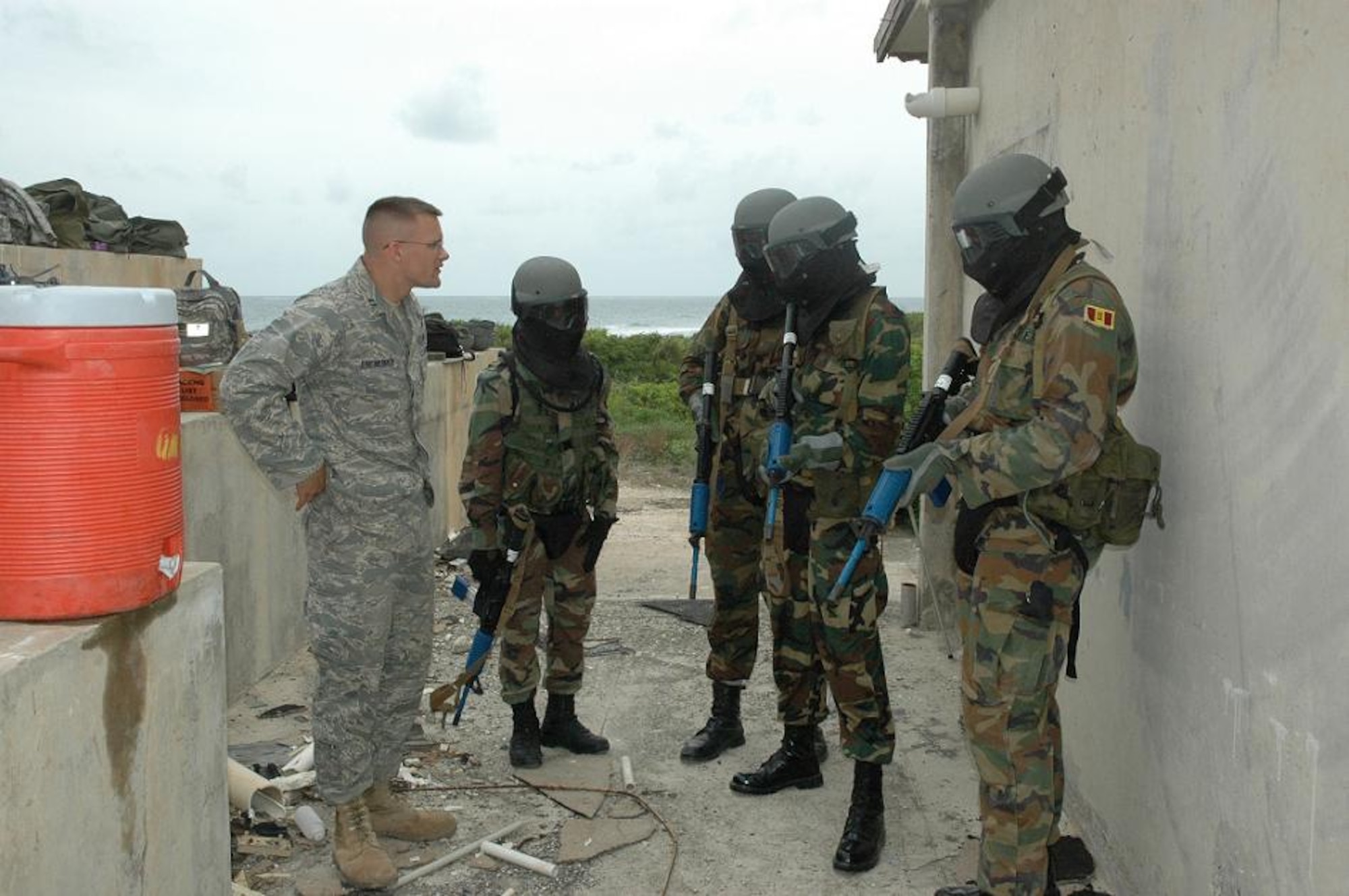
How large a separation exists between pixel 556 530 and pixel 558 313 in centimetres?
86

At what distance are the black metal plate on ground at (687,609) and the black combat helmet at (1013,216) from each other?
13.2 ft

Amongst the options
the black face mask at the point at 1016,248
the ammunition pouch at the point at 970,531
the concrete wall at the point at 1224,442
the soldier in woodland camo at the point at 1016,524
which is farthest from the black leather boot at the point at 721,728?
the black face mask at the point at 1016,248

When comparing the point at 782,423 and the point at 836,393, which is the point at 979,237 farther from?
the point at 782,423

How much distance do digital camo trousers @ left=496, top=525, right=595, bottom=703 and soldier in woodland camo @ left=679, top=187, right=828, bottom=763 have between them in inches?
21.3

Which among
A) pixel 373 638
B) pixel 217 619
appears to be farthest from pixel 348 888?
pixel 217 619

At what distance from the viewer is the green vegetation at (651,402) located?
13.2 metres

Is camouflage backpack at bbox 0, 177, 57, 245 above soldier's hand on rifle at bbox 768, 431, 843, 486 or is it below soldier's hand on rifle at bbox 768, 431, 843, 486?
above

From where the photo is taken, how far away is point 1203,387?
119 inches

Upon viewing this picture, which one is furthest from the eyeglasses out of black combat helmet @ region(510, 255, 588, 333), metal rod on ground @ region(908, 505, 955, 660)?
metal rod on ground @ region(908, 505, 955, 660)

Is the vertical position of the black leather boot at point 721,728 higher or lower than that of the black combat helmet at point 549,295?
lower

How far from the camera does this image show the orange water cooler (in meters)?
2.36

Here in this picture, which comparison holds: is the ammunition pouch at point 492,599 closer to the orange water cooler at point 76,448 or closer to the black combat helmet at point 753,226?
the black combat helmet at point 753,226

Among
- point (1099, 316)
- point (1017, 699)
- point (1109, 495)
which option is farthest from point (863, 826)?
point (1099, 316)

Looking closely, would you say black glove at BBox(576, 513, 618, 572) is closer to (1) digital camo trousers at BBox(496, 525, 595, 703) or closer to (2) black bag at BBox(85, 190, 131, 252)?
(1) digital camo trousers at BBox(496, 525, 595, 703)
